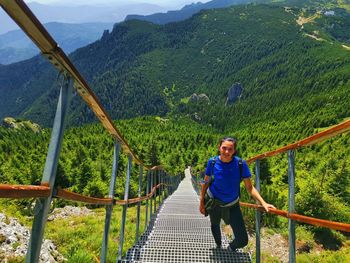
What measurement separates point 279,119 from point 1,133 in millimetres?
87867

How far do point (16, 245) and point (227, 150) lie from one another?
11.0ft

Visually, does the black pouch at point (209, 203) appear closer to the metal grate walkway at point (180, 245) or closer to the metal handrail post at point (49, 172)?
the metal grate walkway at point (180, 245)

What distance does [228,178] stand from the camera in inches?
183

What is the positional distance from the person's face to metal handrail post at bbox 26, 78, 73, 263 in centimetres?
279

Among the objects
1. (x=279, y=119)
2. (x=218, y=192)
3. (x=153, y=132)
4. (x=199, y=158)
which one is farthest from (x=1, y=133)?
(x=279, y=119)

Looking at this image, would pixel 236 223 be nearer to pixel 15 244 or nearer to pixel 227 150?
pixel 227 150

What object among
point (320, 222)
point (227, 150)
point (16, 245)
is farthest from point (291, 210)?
Result: point (16, 245)

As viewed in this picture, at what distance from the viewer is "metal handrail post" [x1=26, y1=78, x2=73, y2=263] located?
1.75 metres

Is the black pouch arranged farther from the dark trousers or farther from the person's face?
the person's face

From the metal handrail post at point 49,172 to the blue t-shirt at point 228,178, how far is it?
9.59 feet

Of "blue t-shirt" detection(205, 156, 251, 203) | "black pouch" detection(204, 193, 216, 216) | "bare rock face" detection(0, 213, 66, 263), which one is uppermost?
"blue t-shirt" detection(205, 156, 251, 203)

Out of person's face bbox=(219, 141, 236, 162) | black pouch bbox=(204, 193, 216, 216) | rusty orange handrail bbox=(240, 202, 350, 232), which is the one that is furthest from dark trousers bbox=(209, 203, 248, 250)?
rusty orange handrail bbox=(240, 202, 350, 232)

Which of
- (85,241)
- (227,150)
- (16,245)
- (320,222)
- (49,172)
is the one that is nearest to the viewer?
(49,172)

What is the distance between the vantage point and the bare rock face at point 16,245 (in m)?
5.30
